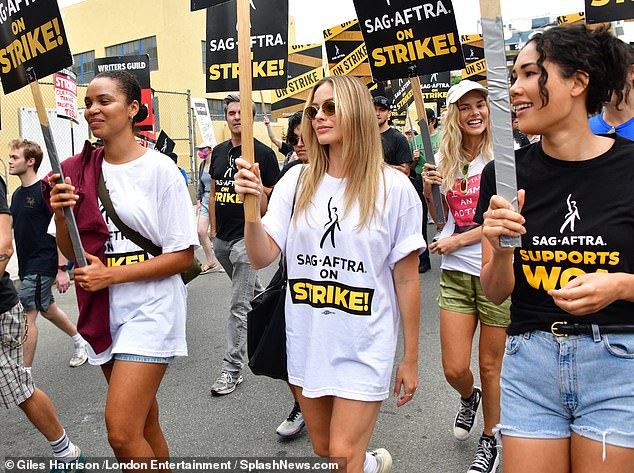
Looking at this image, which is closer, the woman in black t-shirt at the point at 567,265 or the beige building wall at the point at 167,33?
the woman in black t-shirt at the point at 567,265

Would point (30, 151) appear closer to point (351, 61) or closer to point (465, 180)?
point (465, 180)

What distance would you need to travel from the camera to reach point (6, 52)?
10.5 ft

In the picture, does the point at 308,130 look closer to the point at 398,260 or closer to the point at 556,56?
the point at 398,260

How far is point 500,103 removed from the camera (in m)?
1.88

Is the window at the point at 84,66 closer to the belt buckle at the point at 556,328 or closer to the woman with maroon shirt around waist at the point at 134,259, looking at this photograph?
the woman with maroon shirt around waist at the point at 134,259

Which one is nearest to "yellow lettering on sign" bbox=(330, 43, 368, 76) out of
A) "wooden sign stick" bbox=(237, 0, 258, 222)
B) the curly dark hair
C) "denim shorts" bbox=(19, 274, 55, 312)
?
"denim shorts" bbox=(19, 274, 55, 312)

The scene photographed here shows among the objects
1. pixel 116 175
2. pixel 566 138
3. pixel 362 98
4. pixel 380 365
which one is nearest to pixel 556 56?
pixel 566 138

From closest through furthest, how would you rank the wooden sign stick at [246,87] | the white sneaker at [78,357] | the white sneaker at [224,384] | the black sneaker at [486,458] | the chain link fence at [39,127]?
1. the wooden sign stick at [246,87]
2. the black sneaker at [486,458]
3. the white sneaker at [224,384]
4. the white sneaker at [78,357]
5. the chain link fence at [39,127]

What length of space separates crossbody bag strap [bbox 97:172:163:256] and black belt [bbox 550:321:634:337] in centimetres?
186

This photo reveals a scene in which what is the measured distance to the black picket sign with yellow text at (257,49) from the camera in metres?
6.36

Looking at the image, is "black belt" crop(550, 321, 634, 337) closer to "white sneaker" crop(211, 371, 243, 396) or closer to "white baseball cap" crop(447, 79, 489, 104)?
"white baseball cap" crop(447, 79, 489, 104)

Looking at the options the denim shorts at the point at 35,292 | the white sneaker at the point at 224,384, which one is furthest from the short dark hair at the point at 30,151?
the white sneaker at the point at 224,384

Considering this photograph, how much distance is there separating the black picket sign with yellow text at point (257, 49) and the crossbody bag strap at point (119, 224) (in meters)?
3.61

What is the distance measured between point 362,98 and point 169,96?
2363cm
